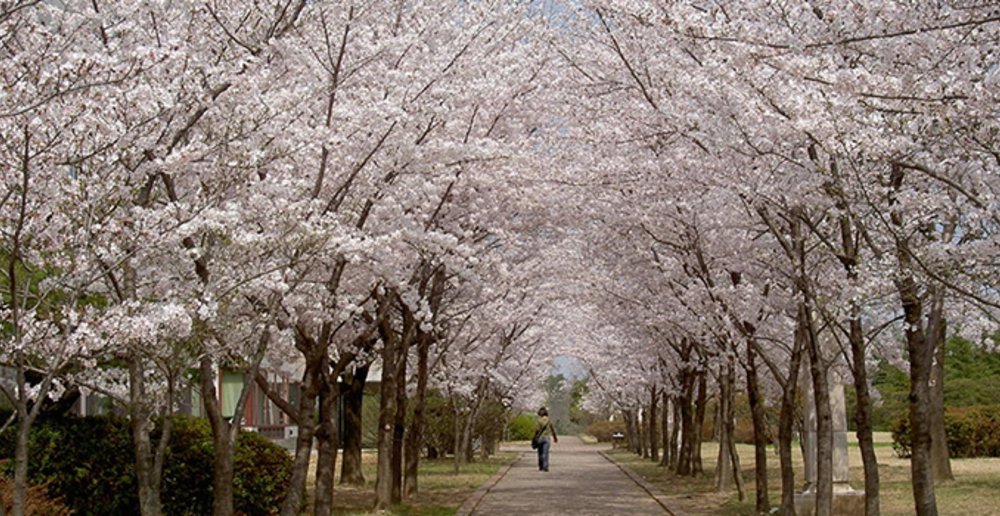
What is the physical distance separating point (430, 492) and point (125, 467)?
35.5 feet

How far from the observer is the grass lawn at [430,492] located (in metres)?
18.7

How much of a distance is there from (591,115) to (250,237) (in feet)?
22.0

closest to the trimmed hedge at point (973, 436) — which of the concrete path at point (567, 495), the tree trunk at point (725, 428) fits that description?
the concrete path at point (567, 495)

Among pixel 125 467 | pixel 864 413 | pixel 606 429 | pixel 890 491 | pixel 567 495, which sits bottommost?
pixel 567 495

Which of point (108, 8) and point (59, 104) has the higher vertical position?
point (108, 8)

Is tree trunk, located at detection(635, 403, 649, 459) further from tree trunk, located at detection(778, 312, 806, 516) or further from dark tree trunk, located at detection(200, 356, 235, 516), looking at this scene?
dark tree trunk, located at detection(200, 356, 235, 516)

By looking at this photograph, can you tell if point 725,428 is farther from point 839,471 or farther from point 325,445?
point 325,445

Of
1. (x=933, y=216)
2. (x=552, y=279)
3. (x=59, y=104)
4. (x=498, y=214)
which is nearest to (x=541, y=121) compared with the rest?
(x=498, y=214)

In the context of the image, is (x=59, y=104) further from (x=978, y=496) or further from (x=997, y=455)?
(x=997, y=455)

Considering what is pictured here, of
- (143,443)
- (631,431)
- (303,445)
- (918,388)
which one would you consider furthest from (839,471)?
(631,431)

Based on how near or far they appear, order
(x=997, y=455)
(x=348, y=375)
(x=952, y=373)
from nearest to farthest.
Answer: (x=348, y=375) → (x=997, y=455) → (x=952, y=373)

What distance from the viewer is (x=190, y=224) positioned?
809 centimetres

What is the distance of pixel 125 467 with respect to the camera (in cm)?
1342

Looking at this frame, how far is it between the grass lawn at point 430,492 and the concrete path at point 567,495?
1.75 ft
